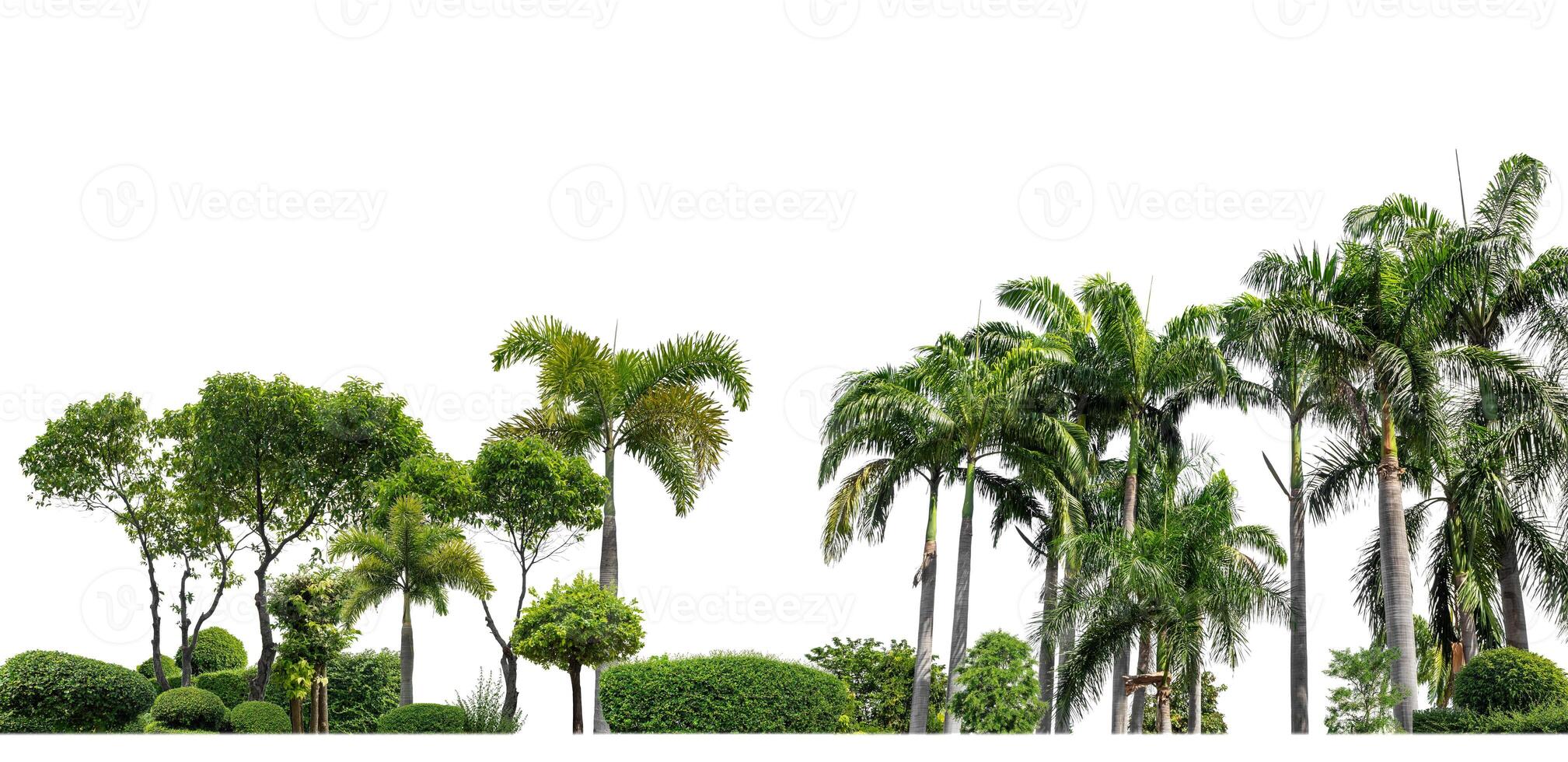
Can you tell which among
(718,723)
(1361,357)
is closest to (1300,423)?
(1361,357)

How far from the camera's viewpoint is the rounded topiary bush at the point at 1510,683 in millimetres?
19516

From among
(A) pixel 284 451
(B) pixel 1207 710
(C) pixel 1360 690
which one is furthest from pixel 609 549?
(B) pixel 1207 710

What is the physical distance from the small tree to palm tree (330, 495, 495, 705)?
234 centimetres

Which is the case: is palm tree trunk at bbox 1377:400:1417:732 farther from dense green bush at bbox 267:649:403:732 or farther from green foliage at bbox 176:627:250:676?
green foliage at bbox 176:627:250:676

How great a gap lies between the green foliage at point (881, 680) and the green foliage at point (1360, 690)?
36.9 ft

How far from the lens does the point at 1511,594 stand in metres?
24.5

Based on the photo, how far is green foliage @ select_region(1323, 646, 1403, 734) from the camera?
20578 mm

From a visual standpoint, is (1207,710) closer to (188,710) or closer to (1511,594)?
(1511,594)

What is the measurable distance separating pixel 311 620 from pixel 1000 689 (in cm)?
1476

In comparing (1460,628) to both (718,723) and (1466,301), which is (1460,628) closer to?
(1466,301)

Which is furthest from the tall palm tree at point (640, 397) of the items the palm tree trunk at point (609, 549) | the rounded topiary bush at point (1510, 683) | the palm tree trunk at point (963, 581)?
the rounded topiary bush at point (1510, 683)

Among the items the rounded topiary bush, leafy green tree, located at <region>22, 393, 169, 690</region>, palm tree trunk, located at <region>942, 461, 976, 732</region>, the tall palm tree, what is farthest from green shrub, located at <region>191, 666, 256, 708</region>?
the rounded topiary bush

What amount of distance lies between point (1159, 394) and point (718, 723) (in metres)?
11.5

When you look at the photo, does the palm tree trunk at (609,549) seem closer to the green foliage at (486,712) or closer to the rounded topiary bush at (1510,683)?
the green foliage at (486,712)
